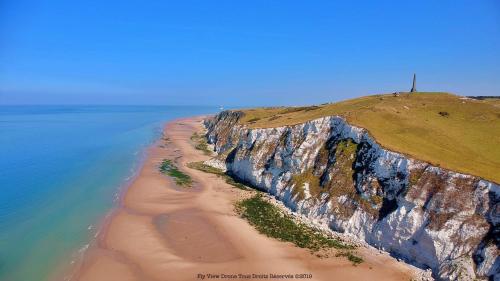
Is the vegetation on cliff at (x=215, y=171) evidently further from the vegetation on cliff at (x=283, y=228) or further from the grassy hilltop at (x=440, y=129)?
the grassy hilltop at (x=440, y=129)

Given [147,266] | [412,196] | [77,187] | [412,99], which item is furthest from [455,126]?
[77,187]

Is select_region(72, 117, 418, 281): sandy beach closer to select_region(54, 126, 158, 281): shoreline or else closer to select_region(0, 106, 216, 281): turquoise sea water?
select_region(54, 126, 158, 281): shoreline

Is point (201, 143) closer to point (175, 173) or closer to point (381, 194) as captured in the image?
point (175, 173)

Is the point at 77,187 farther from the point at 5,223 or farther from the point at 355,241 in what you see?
the point at 355,241

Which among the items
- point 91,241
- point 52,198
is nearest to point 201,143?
point 52,198

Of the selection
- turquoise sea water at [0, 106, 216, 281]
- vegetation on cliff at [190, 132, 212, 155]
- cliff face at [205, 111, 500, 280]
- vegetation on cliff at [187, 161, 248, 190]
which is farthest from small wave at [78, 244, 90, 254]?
vegetation on cliff at [190, 132, 212, 155]

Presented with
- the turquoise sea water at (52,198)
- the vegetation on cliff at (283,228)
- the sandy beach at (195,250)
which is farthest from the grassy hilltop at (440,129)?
the turquoise sea water at (52,198)

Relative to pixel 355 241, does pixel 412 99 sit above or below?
above
